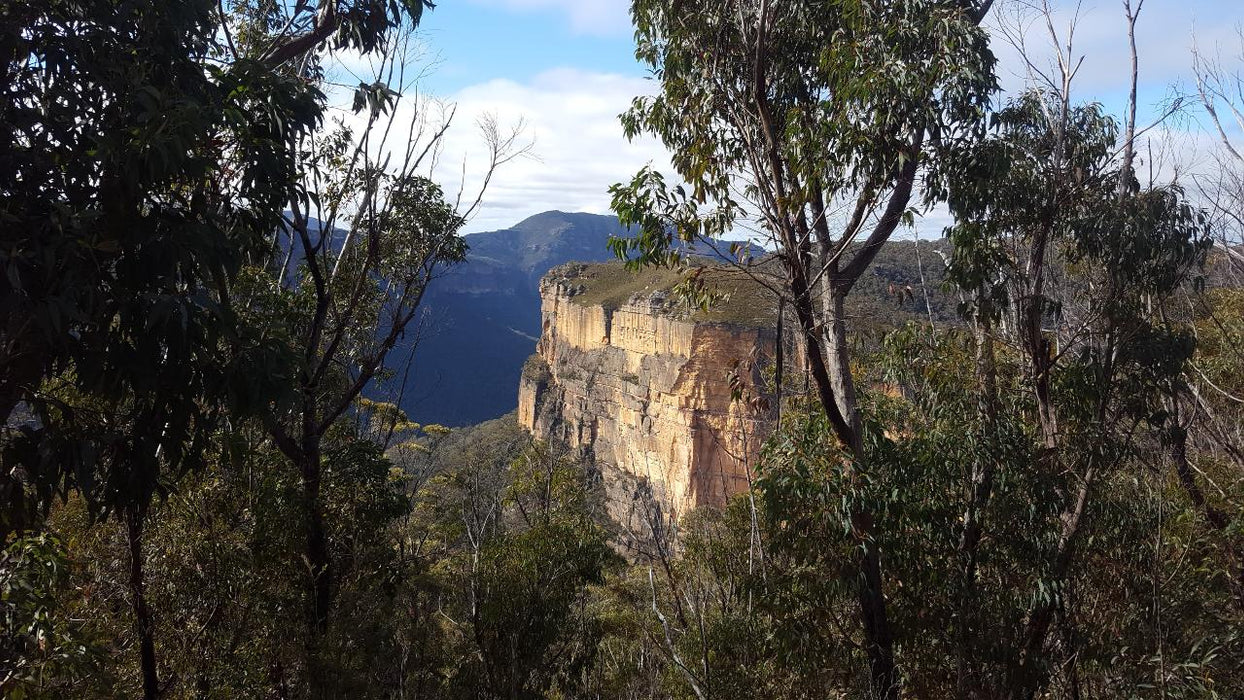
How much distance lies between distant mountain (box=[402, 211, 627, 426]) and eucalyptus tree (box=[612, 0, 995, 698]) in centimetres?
336

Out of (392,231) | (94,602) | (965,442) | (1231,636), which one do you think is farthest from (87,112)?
(1231,636)

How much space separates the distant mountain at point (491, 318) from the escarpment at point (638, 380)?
5398 mm

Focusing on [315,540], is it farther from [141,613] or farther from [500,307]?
[500,307]

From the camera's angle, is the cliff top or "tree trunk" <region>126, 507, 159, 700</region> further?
the cliff top

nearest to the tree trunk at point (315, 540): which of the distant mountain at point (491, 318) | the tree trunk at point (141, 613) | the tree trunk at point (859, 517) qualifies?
the tree trunk at point (141, 613)

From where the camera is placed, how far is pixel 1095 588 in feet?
16.6

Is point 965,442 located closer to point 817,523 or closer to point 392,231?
point 817,523

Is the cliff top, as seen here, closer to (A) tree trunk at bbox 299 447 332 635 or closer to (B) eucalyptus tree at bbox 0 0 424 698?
(A) tree trunk at bbox 299 447 332 635

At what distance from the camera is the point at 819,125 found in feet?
13.3

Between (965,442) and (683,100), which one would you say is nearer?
(965,442)

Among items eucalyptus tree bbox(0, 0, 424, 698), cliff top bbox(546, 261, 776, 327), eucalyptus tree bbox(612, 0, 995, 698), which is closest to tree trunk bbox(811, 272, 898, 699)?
eucalyptus tree bbox(612, 0, 995, 698)

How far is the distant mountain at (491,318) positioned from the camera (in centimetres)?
4653

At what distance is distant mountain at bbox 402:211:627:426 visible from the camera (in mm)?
46531

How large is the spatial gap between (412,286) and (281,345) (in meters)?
3.74
